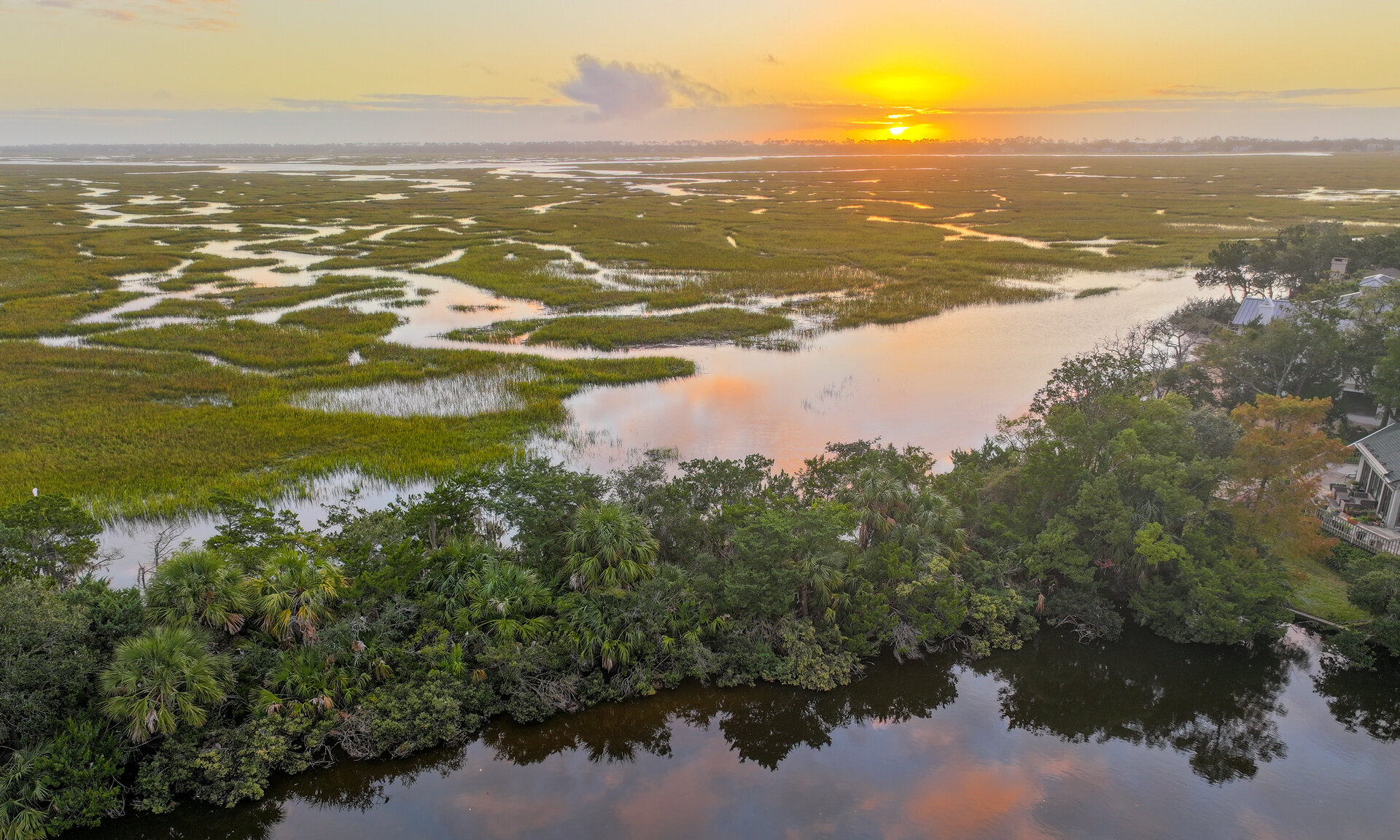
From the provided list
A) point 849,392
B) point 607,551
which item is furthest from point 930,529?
point 849,392

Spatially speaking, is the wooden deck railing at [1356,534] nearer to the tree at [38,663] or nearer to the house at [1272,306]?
the house at [1272,306]

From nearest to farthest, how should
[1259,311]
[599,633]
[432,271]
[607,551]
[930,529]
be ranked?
[599,633]
[607,551]
[930,529]
[1259,311]
[432,271]

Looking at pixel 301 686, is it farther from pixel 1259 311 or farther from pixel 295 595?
pixel 1259 311

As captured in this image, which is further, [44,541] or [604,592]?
[44,541]

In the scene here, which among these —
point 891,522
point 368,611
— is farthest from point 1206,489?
point 368,611

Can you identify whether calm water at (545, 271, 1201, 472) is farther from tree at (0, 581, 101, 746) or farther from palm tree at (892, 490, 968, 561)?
tree at (0, 581, 101, 746)

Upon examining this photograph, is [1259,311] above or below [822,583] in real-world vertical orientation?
above
